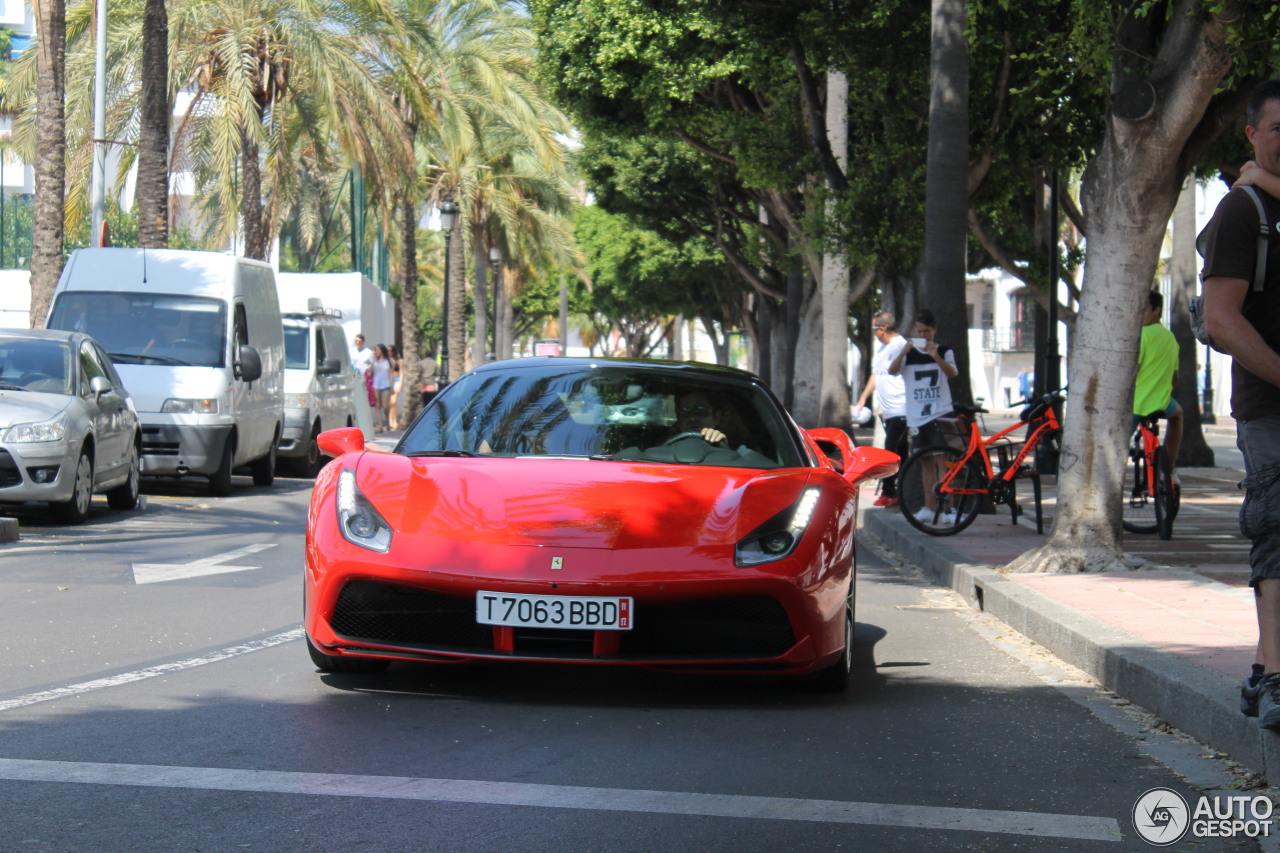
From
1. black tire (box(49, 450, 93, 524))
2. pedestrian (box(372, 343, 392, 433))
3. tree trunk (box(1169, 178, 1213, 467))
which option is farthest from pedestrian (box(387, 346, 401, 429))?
black tire (box(49, 450, 93, 524))

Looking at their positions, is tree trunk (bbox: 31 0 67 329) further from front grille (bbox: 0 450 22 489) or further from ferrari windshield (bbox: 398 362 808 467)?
ferrari windshield (bbox: 398 362 808 467)

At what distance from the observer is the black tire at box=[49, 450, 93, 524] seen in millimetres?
12578

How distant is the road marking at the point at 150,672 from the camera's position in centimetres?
571

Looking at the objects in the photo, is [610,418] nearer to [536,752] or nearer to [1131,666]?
[536,752]

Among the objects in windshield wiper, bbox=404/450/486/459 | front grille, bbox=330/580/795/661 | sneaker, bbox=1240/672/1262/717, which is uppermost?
windshield wiper, bbox=404/450/486/459

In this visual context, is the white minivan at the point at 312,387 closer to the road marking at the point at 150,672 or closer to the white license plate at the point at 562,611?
the road marking at the point at 150,672

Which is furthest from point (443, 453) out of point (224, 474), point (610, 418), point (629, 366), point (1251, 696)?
point (224, 474)

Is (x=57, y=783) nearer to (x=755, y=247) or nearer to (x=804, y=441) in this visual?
(x=804, y=441)

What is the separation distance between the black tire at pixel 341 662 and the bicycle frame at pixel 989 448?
6644mm

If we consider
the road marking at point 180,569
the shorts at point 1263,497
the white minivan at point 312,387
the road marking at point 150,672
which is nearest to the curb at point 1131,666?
the shorts at point 1263,497

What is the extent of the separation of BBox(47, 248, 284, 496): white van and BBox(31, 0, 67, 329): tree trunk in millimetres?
3796

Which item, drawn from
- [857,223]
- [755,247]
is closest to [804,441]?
[857,223]

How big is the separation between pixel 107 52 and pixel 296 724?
23570 mm

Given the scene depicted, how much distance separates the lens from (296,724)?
5.38m
